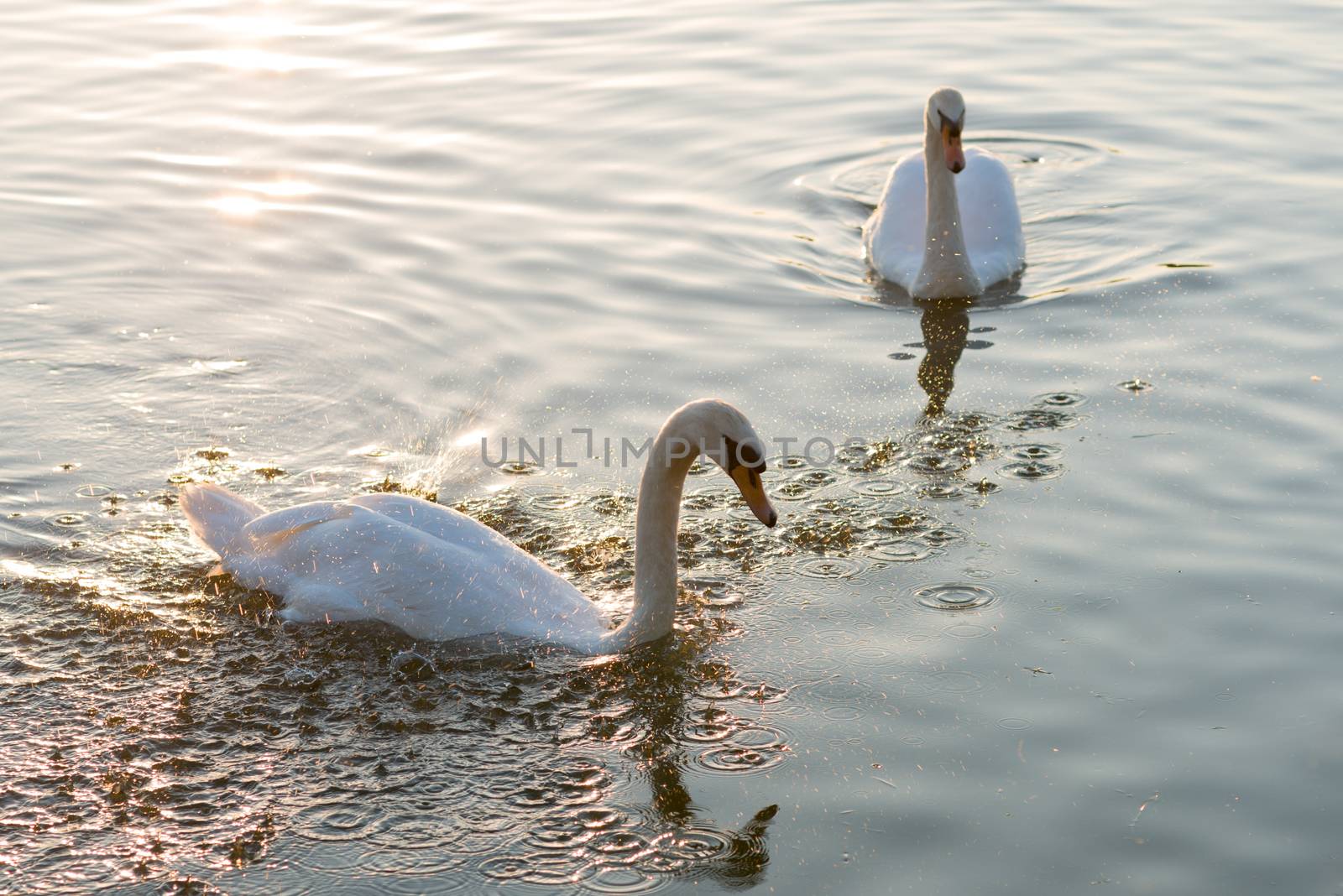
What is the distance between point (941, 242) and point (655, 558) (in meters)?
4.88

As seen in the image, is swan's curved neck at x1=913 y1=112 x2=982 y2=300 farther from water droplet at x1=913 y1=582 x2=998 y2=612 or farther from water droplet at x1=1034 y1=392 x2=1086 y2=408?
water droplet at x1=913 y1=582 x2=998 y2=612

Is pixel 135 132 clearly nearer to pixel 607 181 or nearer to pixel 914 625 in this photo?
pixel 607 181

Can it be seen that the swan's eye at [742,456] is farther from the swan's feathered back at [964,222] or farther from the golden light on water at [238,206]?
the golden light on water at [238,206]

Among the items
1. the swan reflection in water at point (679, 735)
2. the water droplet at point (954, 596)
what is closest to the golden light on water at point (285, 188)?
the swan reflection in water at point (679, 735)

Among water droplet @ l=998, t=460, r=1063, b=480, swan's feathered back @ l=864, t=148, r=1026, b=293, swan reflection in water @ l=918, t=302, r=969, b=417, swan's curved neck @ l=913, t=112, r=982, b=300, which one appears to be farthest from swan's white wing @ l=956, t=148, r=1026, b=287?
water droplet @ l=998, t=460, r=1063, b=480

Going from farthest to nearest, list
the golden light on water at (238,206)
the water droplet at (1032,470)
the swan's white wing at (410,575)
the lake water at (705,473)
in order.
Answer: the golden light on water at (238,206), the water droplet at (1032,470), the swan's white wing at (410,575), the lake water at (705,473)

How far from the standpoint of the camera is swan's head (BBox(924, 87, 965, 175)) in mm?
→ 10828

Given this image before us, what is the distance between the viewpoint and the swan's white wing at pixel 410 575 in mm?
6773

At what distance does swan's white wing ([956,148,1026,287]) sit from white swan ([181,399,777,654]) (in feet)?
15.7

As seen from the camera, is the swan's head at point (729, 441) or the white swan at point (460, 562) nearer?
the swan's head at point (729, 441)

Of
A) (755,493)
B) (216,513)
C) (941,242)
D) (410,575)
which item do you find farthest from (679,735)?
(941,242)

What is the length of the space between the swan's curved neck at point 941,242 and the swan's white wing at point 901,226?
0.34ft

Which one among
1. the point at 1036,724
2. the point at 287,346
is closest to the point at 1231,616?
the point at 1036,724

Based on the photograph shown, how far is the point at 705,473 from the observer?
8.45 m
